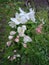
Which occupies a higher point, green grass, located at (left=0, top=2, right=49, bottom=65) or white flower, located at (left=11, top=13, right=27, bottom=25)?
white flower, located at (left=11, top=13, right=27, bottom=25)

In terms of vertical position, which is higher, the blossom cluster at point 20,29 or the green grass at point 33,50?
the blossom cluster at point 20,29

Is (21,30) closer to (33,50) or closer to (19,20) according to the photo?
(19,20)

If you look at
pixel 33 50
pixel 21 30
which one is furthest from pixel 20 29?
pixel 33 50

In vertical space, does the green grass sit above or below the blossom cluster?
below

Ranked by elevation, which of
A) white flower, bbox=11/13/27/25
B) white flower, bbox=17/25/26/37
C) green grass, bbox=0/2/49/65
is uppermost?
white flower, bbox=11/13/27/25

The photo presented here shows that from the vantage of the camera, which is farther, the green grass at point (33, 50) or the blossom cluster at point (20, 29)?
the green grass at point (33, 50)

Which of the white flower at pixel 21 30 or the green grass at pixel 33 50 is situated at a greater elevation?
the white flower at pixel 21 30

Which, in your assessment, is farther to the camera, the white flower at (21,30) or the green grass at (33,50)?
the green grass at (33,50)

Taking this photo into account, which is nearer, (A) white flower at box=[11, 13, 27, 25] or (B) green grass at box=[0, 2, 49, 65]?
(A) white flower at box=[11, 13, 27, 25]

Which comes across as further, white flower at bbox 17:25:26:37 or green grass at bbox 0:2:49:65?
green grass at bbox 0:2:49:65

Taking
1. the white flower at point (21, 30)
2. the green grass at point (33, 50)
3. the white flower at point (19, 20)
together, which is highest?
the white flower at point (19, 20)

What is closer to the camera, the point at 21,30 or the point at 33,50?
the point at 21,30

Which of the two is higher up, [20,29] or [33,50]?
[20,29]

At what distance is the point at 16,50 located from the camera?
3295 millimetres
